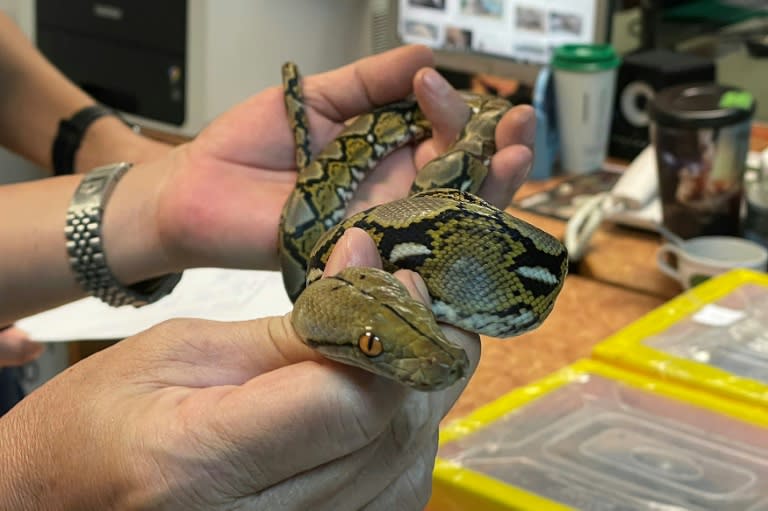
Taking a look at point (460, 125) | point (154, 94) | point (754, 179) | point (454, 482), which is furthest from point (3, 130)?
point (754, 179)

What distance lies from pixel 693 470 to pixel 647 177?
36.4 inches

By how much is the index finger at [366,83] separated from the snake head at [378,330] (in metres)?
0.62

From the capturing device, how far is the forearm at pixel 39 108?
171cm

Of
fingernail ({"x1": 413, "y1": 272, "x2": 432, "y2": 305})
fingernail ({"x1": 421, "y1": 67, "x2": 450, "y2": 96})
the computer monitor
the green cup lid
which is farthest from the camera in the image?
the computer monitor

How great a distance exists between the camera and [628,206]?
1.99m

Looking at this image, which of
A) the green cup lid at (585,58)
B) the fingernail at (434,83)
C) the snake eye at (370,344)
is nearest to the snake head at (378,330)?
the snake eye at (370,344)

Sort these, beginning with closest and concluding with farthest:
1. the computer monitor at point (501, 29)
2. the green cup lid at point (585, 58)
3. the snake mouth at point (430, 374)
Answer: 1. the snake mouth at point (430, 374)
2. the green cup lid at point (585, 58)
3. the computer monitor at point (501, 29)

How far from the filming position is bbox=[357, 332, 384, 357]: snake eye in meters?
0.72

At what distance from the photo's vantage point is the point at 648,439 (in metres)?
1.23

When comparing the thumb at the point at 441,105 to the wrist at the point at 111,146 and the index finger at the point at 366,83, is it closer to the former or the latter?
the index finger at the point at 366,83

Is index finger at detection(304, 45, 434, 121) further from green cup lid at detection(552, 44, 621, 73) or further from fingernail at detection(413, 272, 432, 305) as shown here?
green cup lid at detection(552, 44, 621, 73)

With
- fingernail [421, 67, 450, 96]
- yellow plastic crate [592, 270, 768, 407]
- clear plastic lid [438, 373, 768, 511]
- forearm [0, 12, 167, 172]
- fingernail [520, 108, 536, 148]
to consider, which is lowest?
clear plastic lid [438, 373, 768, 511]

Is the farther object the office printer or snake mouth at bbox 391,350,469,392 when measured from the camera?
the office printer

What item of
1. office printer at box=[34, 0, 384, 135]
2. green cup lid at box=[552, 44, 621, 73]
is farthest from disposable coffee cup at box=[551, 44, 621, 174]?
office printer at box=[34, 0, 384, 135]
